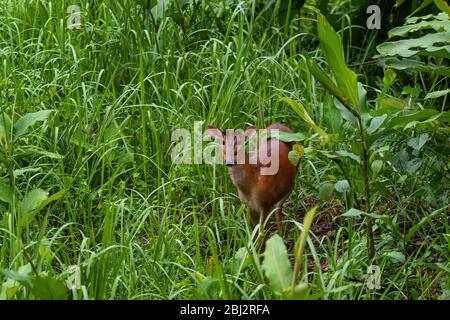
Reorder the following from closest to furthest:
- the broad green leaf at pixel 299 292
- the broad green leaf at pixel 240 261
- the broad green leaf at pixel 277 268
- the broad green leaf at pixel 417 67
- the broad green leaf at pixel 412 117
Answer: the broad green leaf at pixel 299 292 < the broad green leaf at pixel 277 268 < the broad green leaf at pixel 240 261 < the broad green leaf at pixel 412 117 < the broad green leaf at pixel 417 67

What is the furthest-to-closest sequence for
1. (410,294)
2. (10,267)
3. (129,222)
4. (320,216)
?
(320,216) < (129,222) < (410,294) < (10,267)

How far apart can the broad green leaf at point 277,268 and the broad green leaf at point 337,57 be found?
2.61 ft

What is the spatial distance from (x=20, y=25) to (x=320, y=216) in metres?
2.03

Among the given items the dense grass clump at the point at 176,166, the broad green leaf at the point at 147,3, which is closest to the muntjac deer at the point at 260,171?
the dense grass clump at the point at 176,166

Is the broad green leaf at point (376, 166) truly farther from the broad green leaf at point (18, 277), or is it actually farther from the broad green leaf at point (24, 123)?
the broad green leaf at point (18, 277)

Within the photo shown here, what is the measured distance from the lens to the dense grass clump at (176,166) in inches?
144

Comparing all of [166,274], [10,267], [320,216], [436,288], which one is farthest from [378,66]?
[10,267]

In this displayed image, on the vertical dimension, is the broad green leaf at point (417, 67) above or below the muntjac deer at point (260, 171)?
above

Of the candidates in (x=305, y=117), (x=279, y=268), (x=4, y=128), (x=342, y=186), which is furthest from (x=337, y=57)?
(x=4, y=128)

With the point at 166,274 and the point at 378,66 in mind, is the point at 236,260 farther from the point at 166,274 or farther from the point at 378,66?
the point at 378,66

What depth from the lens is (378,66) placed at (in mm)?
5504

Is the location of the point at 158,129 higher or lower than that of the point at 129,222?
higher

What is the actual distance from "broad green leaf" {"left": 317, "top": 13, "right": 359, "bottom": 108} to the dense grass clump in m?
0.29
